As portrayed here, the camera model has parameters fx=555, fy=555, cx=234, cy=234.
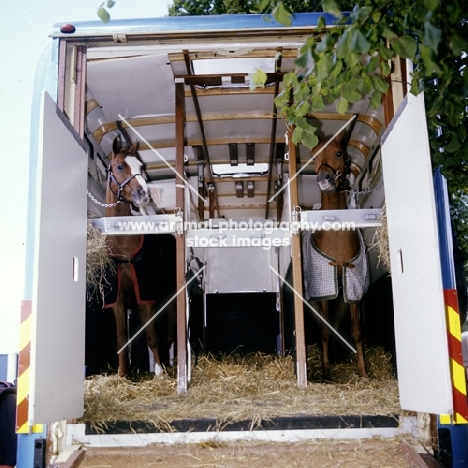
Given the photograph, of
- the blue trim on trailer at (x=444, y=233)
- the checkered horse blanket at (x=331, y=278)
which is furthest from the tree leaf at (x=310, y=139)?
the checkered horse blanket at (x=331, y=278)

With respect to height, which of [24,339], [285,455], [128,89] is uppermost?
[128,89]

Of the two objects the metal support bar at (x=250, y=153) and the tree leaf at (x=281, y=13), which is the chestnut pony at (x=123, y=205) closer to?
the metal support bar at (x=250, y=153)

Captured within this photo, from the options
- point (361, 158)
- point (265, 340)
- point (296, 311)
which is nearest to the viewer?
point (296, 311)

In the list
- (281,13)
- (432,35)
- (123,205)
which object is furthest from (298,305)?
(432,35)

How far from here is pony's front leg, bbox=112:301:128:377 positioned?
4.86 meters

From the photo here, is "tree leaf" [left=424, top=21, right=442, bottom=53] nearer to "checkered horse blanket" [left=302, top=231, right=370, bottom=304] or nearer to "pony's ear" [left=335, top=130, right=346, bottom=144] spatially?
"checkered horse blanket" [left=302, top=231, right=370, bottom=304]

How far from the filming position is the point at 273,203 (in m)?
7.40

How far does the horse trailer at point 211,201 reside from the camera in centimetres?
254

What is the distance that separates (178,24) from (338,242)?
2.34 metres

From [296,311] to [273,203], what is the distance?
3304 mm

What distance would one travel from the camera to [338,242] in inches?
186

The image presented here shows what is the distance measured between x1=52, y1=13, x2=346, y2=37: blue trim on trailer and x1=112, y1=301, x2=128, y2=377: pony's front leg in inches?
→ 99.5

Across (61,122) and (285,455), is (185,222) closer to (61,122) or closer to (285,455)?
(61,122)

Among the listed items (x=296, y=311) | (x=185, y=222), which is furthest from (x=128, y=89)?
(x=296, y=311)
